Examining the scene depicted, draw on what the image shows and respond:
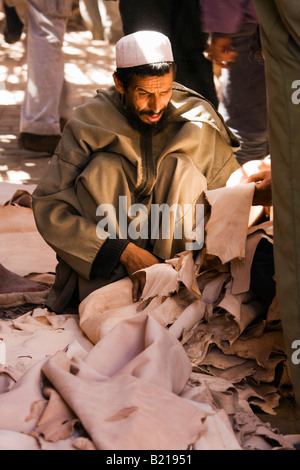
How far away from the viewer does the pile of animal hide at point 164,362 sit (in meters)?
2.16

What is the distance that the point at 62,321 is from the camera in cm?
353

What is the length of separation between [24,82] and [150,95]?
5174mm

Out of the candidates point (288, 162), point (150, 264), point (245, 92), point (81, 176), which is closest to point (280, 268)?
point (288, 162)

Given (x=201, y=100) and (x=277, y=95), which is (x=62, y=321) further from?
(x=277, y=95)

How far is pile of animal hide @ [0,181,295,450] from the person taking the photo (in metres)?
2.16

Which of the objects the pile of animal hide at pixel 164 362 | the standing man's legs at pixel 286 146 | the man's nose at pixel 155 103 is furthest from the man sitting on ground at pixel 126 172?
the standing man's legs at pixel 286 146

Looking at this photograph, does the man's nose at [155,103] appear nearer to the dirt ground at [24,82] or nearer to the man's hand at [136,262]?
the man's hand at [136,262]

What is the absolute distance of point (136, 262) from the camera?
343cm

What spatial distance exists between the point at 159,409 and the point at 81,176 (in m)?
1.54

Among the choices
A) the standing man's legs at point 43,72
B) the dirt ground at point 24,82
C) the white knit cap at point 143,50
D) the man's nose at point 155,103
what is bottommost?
the dirt ground at point 24,82

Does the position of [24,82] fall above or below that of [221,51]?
below

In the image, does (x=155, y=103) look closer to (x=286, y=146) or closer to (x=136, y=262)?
(x=136, y=262)

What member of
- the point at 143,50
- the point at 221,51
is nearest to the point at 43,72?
the point at 221,51

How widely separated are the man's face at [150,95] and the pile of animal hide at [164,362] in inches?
22.7
